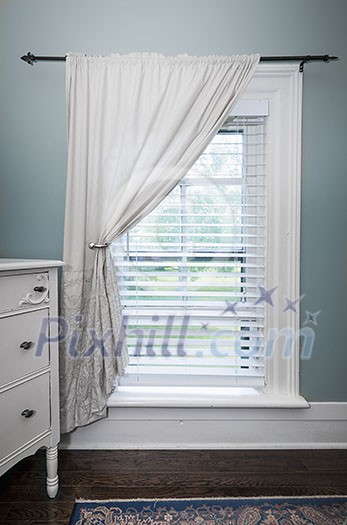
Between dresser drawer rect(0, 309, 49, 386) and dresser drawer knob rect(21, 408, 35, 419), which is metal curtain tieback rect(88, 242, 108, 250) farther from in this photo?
dresser drawer knob rect(21, 408, 35, 419)

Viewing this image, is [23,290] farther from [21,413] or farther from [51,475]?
[51,475]

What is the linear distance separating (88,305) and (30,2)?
166 cm

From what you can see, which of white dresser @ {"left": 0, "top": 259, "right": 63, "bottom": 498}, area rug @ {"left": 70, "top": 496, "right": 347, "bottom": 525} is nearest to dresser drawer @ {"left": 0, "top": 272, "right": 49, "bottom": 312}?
white dresser @ {"left": 0, "top": 259, "right": 63, "bottom": 498}

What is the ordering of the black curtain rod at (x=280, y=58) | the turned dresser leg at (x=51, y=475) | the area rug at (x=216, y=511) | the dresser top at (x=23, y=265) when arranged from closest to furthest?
the dresser top at (x=23, y=265) < the area rug at (x=216, y=511) < the turned dresser leg at (x=51, y=475) < the black curtain rod at (x=280, y=58)

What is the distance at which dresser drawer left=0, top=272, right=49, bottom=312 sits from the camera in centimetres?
126

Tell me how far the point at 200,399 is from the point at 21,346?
96 centimetres

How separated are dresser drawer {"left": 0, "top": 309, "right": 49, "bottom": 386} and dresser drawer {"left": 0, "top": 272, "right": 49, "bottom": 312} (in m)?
0.05

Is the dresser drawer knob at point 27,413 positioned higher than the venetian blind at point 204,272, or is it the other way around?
the venetian blind at point 204,272

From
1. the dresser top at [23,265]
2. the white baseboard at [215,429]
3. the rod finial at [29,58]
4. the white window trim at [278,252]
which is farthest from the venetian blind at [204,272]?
the rod finial at [29,58]

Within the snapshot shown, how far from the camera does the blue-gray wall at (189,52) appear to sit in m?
1.74

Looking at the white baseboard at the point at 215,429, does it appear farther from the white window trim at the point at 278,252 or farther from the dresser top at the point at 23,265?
the dresser top at the point at 23,265

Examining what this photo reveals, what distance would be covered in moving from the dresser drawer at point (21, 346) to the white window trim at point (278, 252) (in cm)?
56

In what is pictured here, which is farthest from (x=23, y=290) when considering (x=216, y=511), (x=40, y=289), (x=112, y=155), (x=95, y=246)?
(x=216, y=511)

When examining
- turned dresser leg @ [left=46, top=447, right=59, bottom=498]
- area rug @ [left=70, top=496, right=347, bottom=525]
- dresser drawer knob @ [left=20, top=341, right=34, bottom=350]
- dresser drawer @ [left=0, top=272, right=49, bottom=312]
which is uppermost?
dresser drawer @ [left=0, top=272, right=49, bottom=312]
